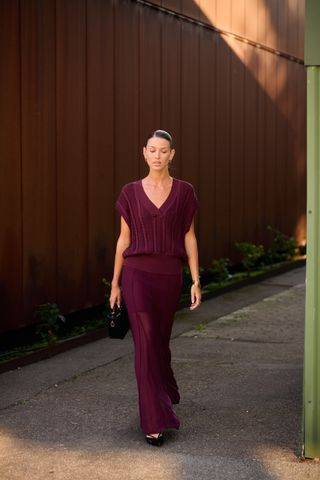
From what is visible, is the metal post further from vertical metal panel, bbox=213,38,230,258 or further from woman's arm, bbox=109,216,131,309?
vertical metal panel, bbox=213,38,230,258

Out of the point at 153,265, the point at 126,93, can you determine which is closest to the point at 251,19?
the point at 126,93

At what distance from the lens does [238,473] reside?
17.3 ft

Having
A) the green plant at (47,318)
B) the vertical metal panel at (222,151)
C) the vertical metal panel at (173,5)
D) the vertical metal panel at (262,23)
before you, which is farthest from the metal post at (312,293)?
the vertical metal panel at (262,23)

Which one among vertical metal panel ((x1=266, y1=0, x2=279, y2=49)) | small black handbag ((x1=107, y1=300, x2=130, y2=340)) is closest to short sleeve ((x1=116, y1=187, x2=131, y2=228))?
small black handbag ((x1=107, y1=300, x2=130, y2=340))

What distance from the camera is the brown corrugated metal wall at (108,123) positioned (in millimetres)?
8703

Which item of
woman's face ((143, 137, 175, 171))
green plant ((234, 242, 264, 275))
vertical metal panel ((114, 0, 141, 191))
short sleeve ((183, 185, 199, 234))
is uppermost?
vertical metal panel ((114, 0, 141, 191))

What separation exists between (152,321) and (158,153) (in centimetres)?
100

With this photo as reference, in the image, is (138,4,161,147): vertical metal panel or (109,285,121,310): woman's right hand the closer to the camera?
(109,285,121,310): woman's right hand

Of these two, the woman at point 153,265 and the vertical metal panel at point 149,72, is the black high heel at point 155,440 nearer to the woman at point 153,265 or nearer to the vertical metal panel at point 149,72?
the woman at point 153,265

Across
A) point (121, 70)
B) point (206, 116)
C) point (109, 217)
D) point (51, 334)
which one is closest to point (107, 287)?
point (109, 217)

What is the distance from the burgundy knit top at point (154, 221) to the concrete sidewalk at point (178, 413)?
3.61 feet

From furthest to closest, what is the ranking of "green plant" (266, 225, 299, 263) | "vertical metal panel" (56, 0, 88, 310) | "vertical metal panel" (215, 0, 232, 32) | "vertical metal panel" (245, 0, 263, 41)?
"green plant" (266, 225, 299, 263) → "vertical metal panel" (245, 0, 263, 41) → "vertical metal panel" (215, 0, 232, 32) → "vertical metal panel" (56, 0, 88, 310)

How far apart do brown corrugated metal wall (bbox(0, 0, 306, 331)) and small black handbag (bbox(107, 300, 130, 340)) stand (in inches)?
104

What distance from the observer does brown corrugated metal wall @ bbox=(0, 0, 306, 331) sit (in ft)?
28.6
